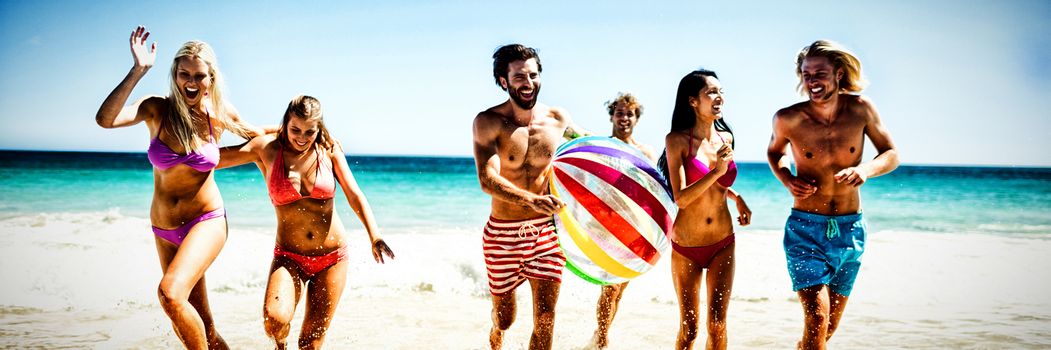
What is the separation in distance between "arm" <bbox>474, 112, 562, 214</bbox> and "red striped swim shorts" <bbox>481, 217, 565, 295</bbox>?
0.34 meters

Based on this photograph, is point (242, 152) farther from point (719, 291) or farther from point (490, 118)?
point (719, 291)

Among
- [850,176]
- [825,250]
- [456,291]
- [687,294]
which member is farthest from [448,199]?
[850,176]

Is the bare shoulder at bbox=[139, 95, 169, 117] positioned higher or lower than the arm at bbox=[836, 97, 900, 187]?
higher

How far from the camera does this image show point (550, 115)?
16.0ft

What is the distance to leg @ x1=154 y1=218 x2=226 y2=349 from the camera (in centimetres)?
386

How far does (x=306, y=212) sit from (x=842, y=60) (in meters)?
3.43

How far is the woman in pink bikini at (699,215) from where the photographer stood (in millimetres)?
4398

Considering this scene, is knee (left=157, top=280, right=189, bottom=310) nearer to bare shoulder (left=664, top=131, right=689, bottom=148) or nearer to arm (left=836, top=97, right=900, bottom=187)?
bare shoulder (left=664, top=131, right=689, bottom=148)

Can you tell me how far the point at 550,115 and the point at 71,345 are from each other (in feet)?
15.2

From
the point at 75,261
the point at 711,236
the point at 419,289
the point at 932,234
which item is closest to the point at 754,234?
the point at 932,234

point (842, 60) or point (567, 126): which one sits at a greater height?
point (842, 60)

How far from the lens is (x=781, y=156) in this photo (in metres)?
4.62

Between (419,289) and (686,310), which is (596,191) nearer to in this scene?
(686,310)

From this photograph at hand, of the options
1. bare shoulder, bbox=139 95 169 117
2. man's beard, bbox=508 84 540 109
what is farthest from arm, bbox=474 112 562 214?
bare shoulder, bbox=139 95 169 117
